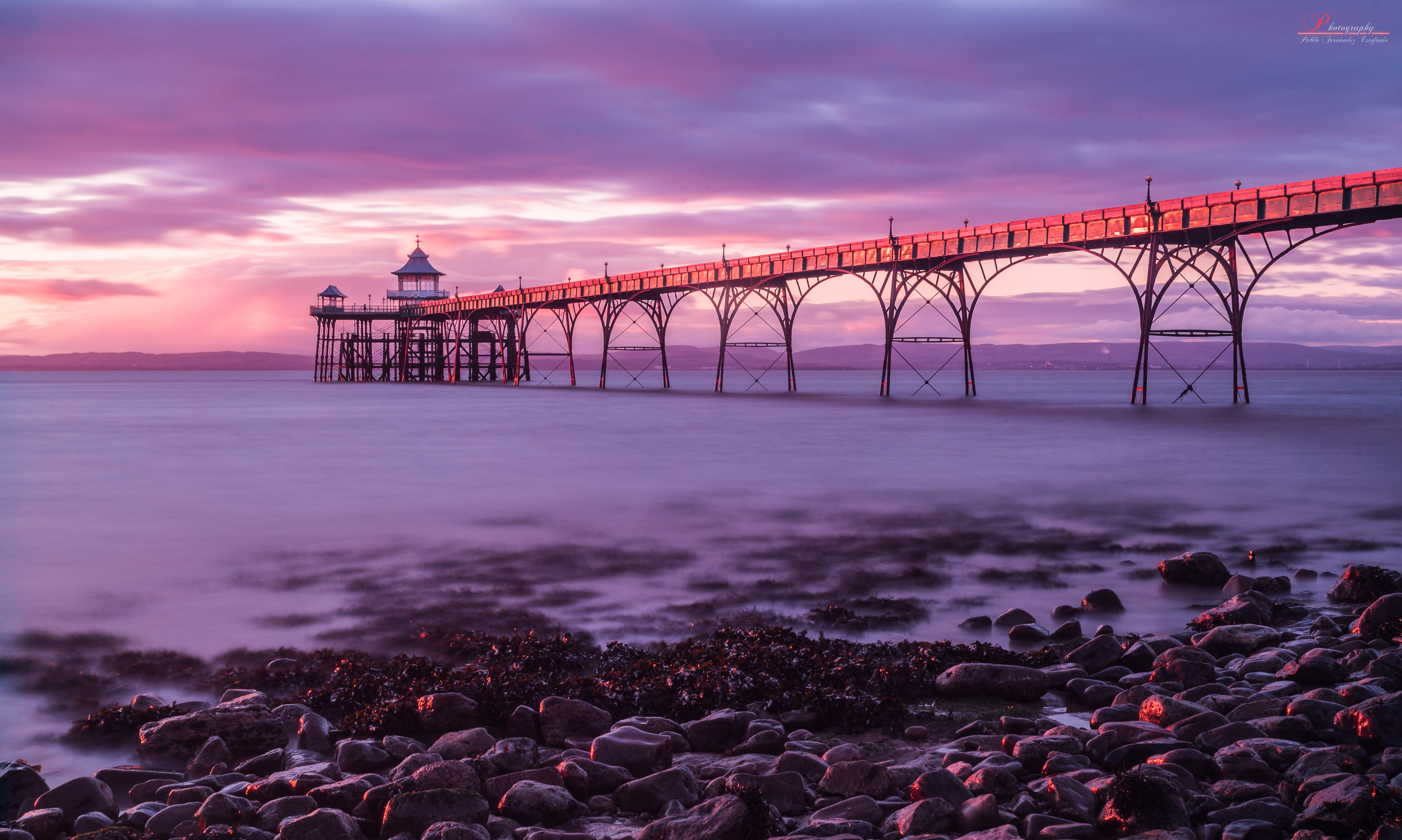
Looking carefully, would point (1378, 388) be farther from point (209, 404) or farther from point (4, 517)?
point (4, 517)

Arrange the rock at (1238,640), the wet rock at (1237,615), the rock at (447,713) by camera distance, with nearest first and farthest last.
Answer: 1. the rock at (447,713)
2. the rock at (1238,640)
3. the wet rock at (1237,615)

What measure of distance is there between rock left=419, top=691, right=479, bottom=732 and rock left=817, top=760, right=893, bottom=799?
87.3 inches

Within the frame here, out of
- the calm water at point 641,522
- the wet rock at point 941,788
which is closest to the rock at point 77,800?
the calm water at point 641,522

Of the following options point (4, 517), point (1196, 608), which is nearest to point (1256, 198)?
point (1196, 608)

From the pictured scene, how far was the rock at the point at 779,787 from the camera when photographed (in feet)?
14.5

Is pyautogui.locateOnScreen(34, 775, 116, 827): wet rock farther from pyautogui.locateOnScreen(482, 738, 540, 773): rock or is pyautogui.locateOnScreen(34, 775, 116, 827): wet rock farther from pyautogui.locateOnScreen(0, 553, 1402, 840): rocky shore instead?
pyautogui.locateOnScreen(482, 738, 540, 773): rock

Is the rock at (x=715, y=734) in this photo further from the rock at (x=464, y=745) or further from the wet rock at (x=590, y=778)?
the rock at (x=464, y=745)

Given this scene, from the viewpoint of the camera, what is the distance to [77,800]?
4473 mm

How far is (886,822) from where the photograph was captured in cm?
427

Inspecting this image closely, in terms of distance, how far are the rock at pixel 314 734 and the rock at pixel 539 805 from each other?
5.16 feet

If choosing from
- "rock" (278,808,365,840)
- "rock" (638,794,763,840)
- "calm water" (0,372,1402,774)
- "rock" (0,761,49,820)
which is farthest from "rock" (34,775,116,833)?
"rock" (638,794,763,840)

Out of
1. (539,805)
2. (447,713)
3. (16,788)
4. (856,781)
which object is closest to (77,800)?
(16,788)

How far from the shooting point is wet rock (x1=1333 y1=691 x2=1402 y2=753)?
4.94 m

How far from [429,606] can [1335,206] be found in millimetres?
30906
